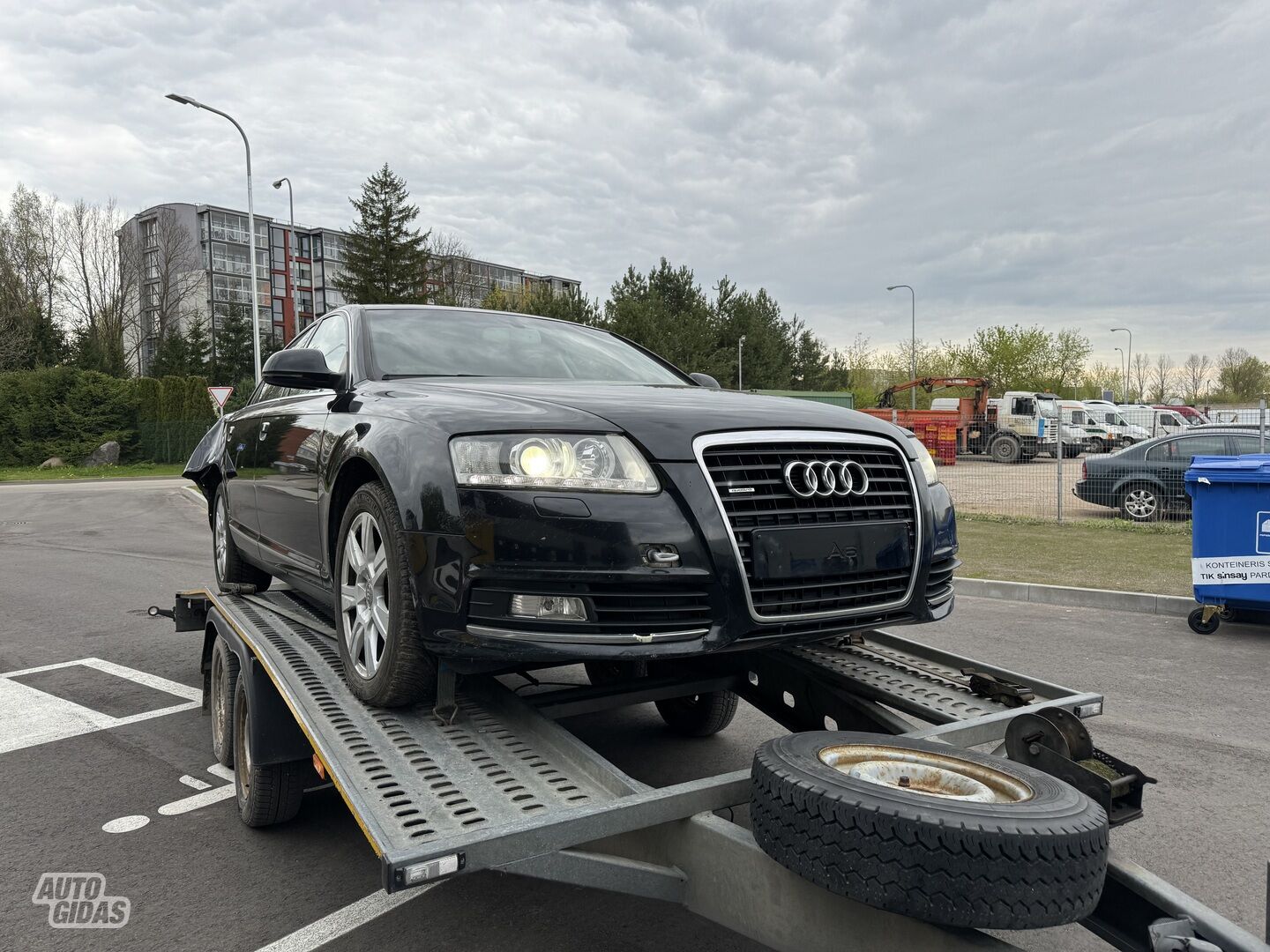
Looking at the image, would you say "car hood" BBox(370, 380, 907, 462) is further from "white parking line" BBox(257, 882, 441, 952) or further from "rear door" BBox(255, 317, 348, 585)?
"white parking line" BBox(257, 882, 441, 952)

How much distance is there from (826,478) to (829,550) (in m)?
0.22

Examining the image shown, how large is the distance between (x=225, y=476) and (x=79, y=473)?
1398 inches

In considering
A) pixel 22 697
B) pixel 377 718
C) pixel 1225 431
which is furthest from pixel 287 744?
pixel 1225 431

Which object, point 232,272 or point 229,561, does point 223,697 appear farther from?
point 232,272

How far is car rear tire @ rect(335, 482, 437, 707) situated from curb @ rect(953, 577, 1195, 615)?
5.42m

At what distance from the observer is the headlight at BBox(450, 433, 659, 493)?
2629 millimetres

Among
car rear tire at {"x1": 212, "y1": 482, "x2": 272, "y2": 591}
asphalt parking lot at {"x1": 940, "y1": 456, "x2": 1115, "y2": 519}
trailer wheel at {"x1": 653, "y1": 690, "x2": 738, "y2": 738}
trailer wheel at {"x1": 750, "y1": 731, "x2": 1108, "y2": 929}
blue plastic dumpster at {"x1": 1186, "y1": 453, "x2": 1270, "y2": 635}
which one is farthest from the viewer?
asphalt parking lot at {"x1": 940, "y1": 456, "x2": 1115, "y2": 519}

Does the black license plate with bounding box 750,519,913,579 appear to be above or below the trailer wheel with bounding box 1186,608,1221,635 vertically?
above

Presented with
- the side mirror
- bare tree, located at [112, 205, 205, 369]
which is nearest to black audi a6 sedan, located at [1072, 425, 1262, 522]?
the side mirror

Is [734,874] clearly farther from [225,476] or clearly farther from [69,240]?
[69,240]

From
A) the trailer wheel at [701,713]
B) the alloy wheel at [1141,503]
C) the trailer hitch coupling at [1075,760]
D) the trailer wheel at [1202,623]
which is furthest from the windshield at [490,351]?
the alloy wheel at [1141,503]

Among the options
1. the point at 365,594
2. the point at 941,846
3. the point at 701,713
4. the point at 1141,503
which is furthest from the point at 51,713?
the point at 1141,503

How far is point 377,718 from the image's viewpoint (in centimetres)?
285

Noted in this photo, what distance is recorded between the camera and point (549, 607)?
8.56 feet
